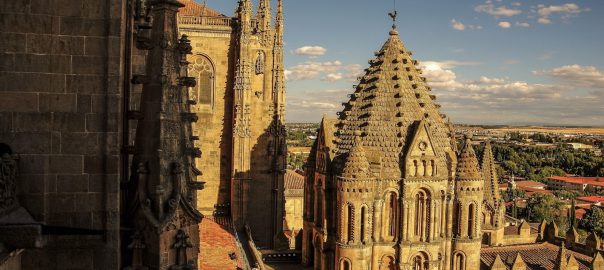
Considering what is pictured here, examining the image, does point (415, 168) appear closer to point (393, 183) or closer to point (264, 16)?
point (393, 183)

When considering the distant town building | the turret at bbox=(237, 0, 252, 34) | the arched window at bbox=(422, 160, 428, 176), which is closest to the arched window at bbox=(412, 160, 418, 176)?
the arched window at bbox=(422, 160, 428, 176)

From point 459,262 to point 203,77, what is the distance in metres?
15.5

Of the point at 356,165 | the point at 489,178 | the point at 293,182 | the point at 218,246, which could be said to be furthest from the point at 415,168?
the point at 293,182

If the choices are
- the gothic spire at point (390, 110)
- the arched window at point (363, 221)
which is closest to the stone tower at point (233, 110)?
the gothic spire at point (390, 110)

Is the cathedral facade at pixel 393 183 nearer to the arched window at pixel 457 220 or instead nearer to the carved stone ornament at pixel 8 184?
the arched window at pixel 457 220

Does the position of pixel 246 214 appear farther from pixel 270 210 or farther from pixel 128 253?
pixel 128 253

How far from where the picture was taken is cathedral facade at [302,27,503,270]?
70.6 feet

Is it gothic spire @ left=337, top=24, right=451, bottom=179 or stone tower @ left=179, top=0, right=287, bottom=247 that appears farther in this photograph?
stone tower @ left=179, top=0, right=287, bottom=247

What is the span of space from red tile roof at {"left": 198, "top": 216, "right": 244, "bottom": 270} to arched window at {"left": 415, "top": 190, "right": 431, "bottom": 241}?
7.48 metres

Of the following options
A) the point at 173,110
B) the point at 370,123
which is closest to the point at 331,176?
the point at 370,123

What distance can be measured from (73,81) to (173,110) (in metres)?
1.19

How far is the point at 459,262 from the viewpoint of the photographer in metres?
23.5

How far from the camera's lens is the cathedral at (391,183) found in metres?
21.5

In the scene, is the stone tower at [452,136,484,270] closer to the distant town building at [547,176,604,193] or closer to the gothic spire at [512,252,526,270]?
the gothic spire at [512,252,526,270]
